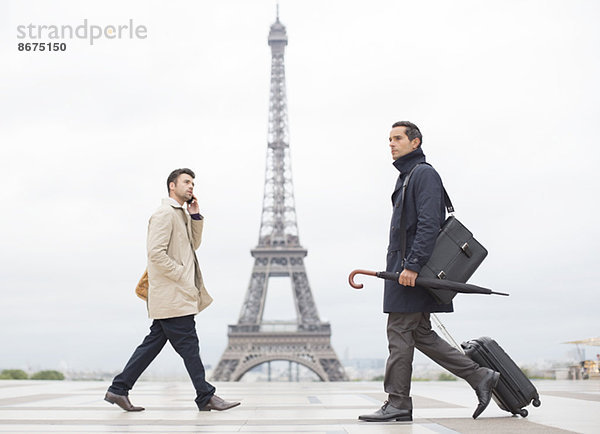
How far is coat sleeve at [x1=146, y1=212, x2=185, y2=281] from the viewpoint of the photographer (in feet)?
17.8

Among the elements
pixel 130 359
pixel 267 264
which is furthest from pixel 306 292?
pixel 130 359

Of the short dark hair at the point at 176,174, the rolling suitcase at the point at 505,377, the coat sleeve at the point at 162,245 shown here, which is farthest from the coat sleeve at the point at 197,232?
the rolling suitcase at the point at 505,377

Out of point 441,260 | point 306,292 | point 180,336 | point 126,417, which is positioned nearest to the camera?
point 441,260

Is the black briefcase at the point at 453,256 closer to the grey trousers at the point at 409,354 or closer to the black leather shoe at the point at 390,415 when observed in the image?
the grey trousers at the point at 409,354

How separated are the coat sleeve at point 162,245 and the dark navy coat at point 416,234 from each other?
168cm

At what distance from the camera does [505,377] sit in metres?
4.91

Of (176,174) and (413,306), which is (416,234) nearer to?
(413,306)

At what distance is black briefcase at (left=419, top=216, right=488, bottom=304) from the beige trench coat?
194cm

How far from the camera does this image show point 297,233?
4775cm

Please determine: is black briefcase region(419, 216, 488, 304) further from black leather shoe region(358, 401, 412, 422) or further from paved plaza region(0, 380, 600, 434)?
paved plaza region(0, 380, 600, 434)

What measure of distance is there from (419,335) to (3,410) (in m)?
3.38

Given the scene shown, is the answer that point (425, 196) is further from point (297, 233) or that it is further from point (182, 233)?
point (297, 233)

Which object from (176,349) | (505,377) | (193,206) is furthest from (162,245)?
(505,377)

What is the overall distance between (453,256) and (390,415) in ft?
3.71
